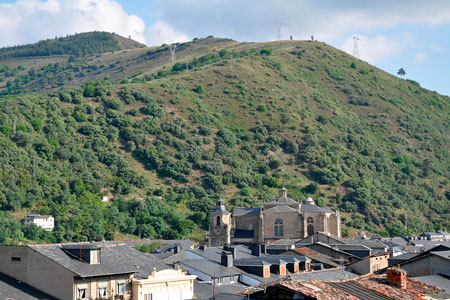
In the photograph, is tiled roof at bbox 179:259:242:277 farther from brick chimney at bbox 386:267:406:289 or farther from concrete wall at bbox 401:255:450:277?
brick chimney at bbox 386:267:406:289

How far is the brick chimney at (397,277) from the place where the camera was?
94.3 ft

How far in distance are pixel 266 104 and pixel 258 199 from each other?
5431 centimetres

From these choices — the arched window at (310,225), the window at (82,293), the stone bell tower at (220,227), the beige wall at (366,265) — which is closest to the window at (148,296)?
the window at (82,293)

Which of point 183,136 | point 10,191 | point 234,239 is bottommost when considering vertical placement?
point 234,239

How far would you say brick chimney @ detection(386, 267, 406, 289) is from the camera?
28.8 m

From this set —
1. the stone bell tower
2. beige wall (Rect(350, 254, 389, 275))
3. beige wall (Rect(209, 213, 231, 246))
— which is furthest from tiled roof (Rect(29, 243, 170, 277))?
the stone bell tower

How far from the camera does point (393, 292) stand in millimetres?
27109

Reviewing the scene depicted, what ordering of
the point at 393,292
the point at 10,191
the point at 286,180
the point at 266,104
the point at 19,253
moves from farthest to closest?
the point at 266,104 → the point at 286,180 → the point at 10,191 → the point at 19,253 → the point at 393,292

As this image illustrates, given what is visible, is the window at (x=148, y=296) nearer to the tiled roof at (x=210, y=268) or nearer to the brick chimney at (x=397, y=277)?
the tiled roof at (x=210, y=268)

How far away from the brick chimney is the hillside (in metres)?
78.2

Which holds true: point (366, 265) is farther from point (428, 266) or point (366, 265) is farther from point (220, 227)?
point (220, 227)

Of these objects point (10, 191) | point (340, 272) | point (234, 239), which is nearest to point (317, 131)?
point (234, 239)

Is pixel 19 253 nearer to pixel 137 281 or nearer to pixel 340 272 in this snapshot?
pixel 137 281

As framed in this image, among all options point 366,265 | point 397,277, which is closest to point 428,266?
point 397,277
